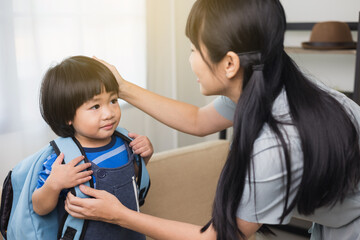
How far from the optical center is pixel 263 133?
3.47 ft

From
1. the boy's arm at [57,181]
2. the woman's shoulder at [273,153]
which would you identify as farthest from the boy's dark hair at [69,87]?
the woman's shoulder at [273,153]

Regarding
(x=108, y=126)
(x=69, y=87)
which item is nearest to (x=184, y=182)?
(x=108, y=126)

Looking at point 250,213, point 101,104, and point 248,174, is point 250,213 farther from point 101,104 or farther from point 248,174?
point 101,104

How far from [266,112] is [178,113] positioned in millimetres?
531

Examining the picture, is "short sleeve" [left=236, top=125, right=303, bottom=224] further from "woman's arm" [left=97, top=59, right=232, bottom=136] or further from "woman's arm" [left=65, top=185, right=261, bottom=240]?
"woman's arm" [left=97, top=59, right=232, bottom=136]

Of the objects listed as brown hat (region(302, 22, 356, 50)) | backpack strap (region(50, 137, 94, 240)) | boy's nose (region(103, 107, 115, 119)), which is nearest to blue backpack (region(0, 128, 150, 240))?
backpack strap (region(50, 137, 94, 240))

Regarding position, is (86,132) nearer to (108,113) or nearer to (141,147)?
(108,113)

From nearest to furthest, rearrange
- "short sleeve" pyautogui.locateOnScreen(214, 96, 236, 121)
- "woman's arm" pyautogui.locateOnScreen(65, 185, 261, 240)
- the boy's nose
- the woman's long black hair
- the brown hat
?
the woman's long black hair
"woman's arm" pyautogui.locateOnScreen(65, 185, 261, 240)
the boy's nose
"short sleeve" pyautogui.locateOnScreen(214, 96, 236, 121)
the brown hat

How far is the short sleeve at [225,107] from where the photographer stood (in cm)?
149

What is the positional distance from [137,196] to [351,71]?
6.45ft

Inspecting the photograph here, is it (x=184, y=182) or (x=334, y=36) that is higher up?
(x=334, y=36)

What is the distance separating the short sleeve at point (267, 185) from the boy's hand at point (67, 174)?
1.43 ft

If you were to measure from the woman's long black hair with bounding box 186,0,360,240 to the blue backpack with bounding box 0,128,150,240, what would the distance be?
421 millimetres

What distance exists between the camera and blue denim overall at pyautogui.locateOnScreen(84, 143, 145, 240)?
4.18ft
